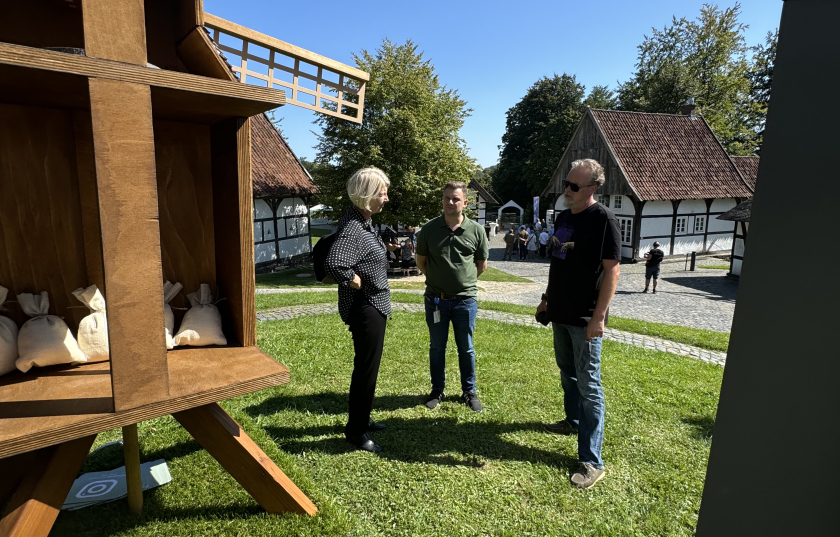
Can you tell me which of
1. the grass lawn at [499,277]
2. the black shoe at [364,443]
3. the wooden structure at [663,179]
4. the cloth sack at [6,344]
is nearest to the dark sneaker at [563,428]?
the black shoe at [364,443]

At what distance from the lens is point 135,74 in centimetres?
154

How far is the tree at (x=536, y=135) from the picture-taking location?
124 feet

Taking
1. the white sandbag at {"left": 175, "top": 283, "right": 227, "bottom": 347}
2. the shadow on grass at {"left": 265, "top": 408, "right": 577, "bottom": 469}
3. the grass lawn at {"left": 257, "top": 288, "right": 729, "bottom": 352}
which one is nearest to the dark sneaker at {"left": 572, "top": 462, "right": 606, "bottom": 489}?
the shadow on grass at {"left": 265, "top": 408, "right": 577, "bottom": 469}

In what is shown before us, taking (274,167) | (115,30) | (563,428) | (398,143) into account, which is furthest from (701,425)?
(274,167)

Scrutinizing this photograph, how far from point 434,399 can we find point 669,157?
835 inches

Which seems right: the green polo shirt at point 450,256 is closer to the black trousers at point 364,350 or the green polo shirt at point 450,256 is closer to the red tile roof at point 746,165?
the black trousers at point 364,350

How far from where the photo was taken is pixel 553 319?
3107mm

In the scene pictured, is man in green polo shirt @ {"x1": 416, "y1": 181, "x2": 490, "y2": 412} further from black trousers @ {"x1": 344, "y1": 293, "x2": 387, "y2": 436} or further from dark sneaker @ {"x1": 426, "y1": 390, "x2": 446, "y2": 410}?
black trousers @ {"x1": 344, "y1": 293, "x2": 387, "y2": 436}

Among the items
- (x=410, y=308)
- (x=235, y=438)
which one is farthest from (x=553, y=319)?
(x=410, y=308)

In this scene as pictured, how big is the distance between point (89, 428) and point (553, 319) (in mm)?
2516

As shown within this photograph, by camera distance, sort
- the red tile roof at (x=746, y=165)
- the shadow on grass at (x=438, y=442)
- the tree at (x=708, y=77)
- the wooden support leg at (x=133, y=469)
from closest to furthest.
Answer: the wooden support leg at (x=133, y=469), the shadow on grass at (x=438, y=442), the red tile roof at (x=746, y=165), the tree at (x=708, y=77)

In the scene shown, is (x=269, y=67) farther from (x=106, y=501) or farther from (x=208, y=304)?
(x=106, y=501)

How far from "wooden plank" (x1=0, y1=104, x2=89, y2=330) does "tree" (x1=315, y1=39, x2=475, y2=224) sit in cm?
1479

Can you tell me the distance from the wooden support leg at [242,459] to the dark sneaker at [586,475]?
1597mm
